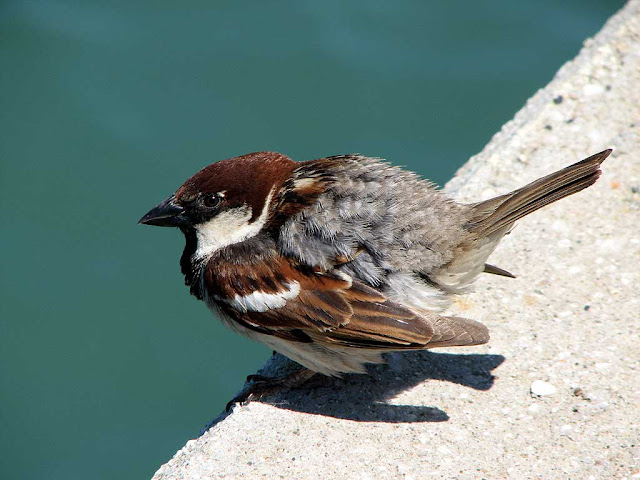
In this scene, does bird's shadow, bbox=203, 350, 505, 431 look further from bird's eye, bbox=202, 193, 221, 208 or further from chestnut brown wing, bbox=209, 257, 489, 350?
bird's eye, bbox=202, 193, 221, 208

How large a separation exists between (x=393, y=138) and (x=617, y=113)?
7.37 feet

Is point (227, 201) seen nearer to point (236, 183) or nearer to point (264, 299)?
point (236, 183)

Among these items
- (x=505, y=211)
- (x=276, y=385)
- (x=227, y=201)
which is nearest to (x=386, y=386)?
(x=276, y=385)

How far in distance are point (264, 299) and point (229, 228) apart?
0.41 m

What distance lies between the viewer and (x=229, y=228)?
3.55 m

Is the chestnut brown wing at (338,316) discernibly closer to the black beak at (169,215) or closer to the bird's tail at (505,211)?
the bird's tail at (505,211)

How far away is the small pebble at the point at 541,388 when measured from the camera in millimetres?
3434

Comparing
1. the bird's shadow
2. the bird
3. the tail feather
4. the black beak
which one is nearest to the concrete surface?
the bird's shadow

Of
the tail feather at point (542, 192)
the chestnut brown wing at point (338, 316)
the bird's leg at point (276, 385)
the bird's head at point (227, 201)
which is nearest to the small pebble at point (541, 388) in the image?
the chestnut brown wing at point (338, 316)

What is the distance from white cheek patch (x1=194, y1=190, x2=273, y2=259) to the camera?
11.5 ft

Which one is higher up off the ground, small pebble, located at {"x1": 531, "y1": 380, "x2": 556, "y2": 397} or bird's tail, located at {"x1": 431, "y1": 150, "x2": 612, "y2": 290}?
bird's tail, located at {"x1": 431, "y1": 150, "x2": 612, "y2": 290}

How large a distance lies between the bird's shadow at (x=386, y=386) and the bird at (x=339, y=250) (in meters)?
0.11

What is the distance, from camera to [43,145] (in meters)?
6.71

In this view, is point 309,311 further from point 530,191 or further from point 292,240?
point 530,191
